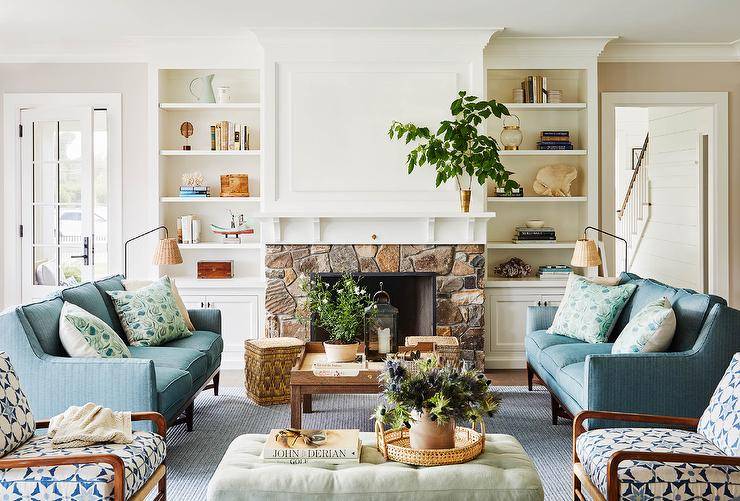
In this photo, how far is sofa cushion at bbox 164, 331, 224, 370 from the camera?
4.70 meters

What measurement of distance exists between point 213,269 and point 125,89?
168 cm

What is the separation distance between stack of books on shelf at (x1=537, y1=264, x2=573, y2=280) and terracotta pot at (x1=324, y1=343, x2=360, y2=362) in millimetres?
2489

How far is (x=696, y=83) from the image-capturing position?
649 cm

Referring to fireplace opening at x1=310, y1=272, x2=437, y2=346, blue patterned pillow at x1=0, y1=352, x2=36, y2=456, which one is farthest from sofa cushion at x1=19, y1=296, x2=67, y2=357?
fireplace opening at x1=310, y1=272, x2=437, y2=346

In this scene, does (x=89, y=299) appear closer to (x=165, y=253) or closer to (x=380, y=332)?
(x=165, y=253)

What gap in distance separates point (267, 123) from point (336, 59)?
74 cm

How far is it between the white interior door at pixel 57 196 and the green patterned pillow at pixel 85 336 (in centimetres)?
263

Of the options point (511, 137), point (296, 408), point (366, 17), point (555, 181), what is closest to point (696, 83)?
point (555, 181)

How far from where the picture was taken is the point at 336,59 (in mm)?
5949

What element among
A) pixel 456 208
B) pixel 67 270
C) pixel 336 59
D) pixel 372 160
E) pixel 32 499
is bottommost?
pixel 32 499

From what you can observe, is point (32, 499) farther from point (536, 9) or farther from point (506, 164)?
point (506, 164)

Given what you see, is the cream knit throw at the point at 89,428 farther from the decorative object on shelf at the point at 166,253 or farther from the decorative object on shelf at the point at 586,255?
the decorative object on shelf at the point at 586,255

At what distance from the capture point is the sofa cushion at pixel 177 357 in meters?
4.21

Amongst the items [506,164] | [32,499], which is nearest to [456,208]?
[506,164]
